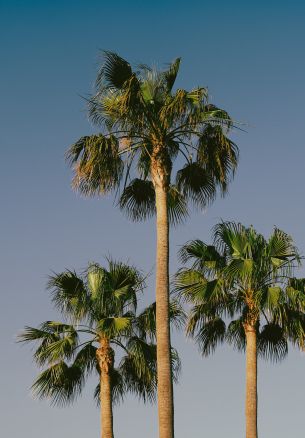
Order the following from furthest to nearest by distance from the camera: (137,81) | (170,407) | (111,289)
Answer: (111,289) → (137,81) → (170,407)

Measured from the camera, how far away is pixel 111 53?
21719mm

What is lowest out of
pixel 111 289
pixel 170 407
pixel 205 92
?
pixel 170 407

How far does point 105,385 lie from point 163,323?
20.5ft

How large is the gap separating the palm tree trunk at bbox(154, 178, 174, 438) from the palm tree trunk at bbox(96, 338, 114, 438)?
19.4ft

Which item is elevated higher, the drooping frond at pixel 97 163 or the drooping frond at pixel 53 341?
the drooping frond at pixel 97 163

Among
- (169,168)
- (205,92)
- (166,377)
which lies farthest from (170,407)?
(205,92)

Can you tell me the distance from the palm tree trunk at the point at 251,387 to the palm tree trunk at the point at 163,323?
5625 millimetres

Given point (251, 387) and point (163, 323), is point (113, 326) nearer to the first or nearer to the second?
point (251, 387)

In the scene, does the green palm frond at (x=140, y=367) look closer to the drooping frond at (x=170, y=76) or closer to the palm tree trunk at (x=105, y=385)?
the palm tree trunk at (x=105, y=385)

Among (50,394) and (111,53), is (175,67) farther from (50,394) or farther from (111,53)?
(50,394)

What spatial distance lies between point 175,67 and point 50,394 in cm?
911

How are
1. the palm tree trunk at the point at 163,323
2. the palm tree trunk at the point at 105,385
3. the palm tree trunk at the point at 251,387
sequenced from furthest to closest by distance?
the palm tree trunk at the point at 105,385 → the palm tree trunk at the point at 251,387 → the palm tree trunk at the point at 163,323

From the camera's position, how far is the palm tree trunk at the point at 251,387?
2448 centimetres

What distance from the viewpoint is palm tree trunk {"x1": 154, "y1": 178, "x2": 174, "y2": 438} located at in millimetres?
19078
